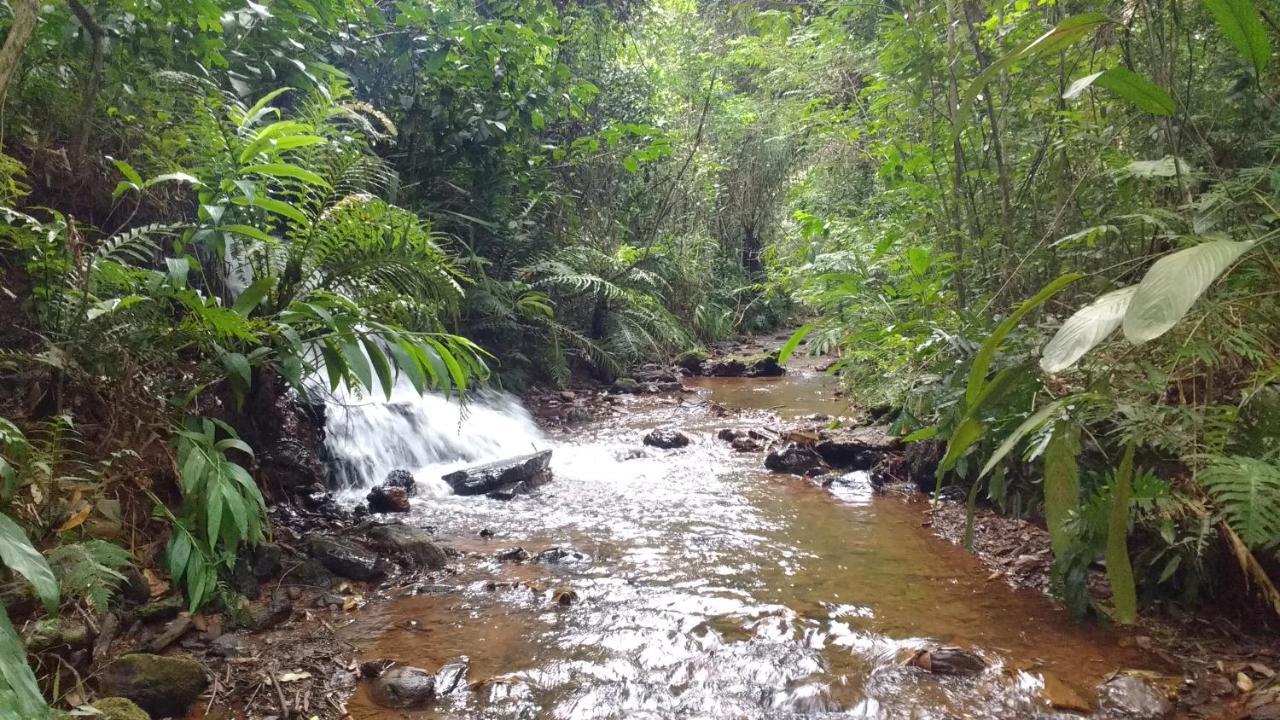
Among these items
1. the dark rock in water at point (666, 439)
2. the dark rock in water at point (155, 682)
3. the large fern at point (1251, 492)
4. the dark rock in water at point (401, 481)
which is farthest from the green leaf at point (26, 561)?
the dark rock in water at point (666, 439)

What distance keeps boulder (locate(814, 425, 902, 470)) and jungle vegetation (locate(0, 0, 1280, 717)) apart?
1.11 ft

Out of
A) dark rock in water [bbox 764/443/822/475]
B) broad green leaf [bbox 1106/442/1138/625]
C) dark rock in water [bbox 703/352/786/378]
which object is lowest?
dark rock in water [bbox 703/352/786/378]

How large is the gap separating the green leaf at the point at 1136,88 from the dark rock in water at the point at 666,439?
4.65m

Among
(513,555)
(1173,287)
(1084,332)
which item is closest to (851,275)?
(513,555)

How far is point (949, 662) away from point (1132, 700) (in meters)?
0.50

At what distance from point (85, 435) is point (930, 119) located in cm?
481

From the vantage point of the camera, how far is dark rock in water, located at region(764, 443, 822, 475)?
17.2 ft

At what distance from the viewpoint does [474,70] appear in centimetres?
673

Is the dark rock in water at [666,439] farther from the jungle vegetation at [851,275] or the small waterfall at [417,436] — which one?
the jungle vegetation at [851,275]

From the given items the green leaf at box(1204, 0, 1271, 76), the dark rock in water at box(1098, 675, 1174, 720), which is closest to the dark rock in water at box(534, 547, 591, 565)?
the dark rock in water at box(1098, 675, 1174, 720)

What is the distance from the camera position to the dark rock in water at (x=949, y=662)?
2.38 metres

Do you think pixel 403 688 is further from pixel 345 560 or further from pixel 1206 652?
pixel 1206 652

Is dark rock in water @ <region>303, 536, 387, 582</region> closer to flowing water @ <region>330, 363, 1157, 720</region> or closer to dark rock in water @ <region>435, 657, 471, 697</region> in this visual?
flowing water @ <region>330, 363, 1157, 720</region>

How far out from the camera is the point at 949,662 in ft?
7.86
